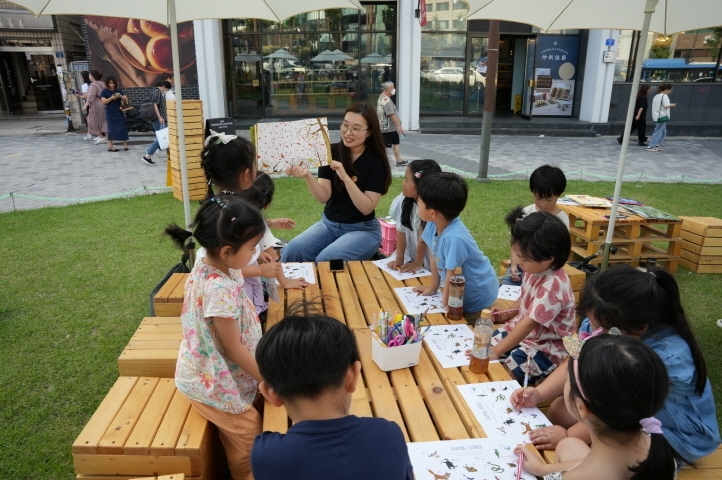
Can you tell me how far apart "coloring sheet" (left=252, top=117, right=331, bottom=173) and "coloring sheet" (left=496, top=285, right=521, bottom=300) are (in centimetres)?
156

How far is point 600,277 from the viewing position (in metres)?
2.14

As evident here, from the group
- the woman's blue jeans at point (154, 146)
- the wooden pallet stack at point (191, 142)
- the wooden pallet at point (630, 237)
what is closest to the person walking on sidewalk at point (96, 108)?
the woman's blue jeans at point (154, 146)

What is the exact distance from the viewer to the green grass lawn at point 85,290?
299 cm

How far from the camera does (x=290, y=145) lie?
3602 millimetres

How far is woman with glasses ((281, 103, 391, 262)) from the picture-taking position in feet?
12.8

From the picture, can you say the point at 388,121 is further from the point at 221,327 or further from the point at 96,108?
the point at 221,327

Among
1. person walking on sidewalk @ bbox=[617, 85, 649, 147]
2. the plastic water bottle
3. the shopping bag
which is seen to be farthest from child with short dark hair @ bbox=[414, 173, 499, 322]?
person walking on sidewalk @ bbox=[617, 85, 649, 147]

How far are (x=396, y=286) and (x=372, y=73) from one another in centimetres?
1252

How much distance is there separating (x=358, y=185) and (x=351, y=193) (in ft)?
0.61

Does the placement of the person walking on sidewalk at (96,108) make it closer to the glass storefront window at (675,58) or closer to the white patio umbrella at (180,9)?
the white patio umbrella at (180,9)

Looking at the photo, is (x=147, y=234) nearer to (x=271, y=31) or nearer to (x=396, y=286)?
(x=396, y=286)

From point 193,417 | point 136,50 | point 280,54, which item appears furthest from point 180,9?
point 136,50

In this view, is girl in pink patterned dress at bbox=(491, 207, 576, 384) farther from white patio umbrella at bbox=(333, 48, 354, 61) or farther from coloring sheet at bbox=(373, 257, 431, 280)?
white patio umbrella at bbox=(333, 48, 354, 61)

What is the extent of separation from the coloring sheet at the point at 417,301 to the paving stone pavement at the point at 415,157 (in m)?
6.05
